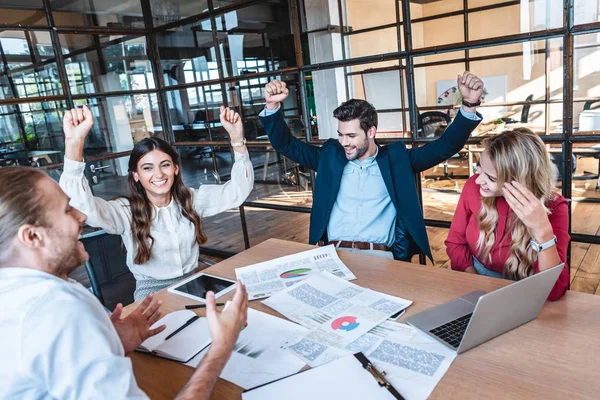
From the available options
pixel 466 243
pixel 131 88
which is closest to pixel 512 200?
pixel 466 243

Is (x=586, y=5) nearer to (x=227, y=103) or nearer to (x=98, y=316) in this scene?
(x=98, y=316)

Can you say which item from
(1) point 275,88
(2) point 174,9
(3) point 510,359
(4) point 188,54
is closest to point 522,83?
(1) point 275,88

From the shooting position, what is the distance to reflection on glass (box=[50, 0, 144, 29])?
2.98 metres

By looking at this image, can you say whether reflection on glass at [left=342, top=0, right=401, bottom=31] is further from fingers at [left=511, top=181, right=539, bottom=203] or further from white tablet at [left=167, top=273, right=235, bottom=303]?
white tablet at [left=167, top=273, right=235, bottom=303]

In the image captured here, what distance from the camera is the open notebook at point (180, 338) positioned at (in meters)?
1.17

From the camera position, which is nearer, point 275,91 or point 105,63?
point 275,91

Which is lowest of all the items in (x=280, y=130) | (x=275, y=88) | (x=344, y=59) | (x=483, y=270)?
(x=483, y=270)

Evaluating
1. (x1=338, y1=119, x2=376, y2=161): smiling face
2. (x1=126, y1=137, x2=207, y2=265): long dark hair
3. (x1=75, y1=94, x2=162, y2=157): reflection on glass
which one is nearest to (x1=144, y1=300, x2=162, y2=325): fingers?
(x1=126, y1=137, x2=207, y2=265): long dark hair

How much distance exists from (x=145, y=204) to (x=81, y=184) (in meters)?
0.32

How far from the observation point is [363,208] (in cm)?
225

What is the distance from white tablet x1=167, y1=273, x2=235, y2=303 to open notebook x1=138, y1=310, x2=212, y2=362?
0.50ft

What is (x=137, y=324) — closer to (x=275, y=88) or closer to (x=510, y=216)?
(x=510, y=216)

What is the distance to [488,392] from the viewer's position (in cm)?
92

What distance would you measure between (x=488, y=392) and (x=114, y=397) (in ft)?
2.36
